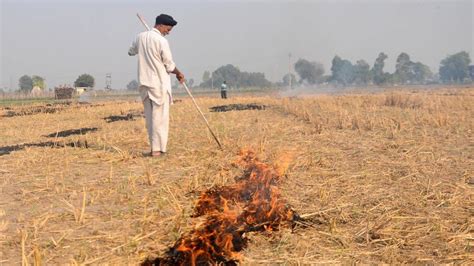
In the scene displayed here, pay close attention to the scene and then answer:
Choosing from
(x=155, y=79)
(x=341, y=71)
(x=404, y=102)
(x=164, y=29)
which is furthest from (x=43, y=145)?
(x=341, y=71)

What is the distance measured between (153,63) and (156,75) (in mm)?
174

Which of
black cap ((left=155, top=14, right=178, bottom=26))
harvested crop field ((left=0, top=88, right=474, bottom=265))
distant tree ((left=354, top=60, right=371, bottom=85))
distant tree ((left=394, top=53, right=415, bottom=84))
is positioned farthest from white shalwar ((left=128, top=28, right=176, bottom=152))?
distant tree ((left=394, top=53, right=415, bottom=84))

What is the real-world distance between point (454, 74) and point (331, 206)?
137598mm

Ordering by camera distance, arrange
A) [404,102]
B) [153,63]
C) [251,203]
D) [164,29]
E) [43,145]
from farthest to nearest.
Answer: [404,102] < [43,145] < [164,29] < [153,63] < [251,203]

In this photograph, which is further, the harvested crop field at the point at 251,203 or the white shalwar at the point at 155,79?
the white shalwar at the point at 155,79

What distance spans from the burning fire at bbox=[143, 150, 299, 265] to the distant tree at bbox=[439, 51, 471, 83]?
13300cm

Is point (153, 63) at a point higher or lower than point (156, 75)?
higher

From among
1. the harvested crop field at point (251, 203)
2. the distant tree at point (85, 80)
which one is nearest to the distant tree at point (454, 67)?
the distant tree at point (85, 80)

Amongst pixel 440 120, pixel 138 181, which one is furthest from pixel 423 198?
pixel 440 120

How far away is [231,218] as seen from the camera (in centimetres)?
302

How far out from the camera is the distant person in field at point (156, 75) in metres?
5.75

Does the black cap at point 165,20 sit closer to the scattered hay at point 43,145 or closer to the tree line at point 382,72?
the scattered hay at point 43,145

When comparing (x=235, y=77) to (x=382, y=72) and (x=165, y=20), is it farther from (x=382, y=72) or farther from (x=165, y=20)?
(x=165, y=20)

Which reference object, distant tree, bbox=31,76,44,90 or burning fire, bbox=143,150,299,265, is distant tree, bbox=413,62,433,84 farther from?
burning fire, bbox=143,150,299,265
